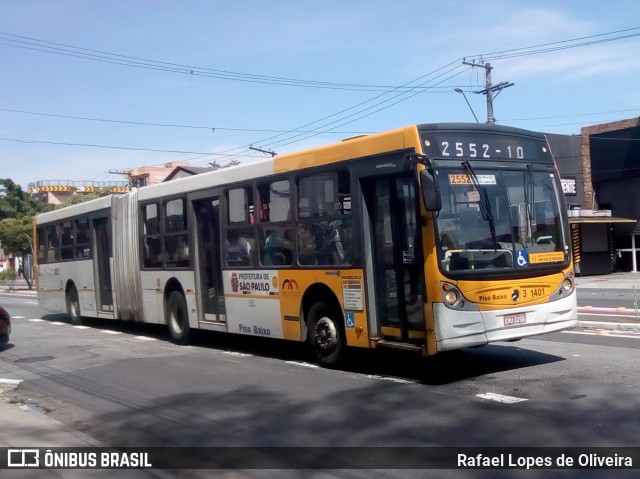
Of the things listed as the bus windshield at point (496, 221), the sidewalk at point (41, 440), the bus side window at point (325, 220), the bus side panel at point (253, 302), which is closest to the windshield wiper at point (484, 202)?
the bus windshield at point (496, 221)

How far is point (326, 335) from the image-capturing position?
10.8 meters

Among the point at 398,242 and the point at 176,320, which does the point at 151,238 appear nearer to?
the point at 176,320

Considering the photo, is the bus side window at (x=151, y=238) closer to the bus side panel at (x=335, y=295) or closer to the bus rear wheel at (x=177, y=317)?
the bus rear wheel at (x=177, y=317)

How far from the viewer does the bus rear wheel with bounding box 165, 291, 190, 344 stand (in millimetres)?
14654

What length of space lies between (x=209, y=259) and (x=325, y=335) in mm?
3885

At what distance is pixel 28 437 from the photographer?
775 centimetres

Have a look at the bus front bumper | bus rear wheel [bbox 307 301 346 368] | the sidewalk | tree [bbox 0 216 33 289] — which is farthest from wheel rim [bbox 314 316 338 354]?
tree [bbox 0 216 33 289]

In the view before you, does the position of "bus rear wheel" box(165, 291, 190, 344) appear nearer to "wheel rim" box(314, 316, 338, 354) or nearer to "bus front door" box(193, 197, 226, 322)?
"bus front door" box(193, 197, 226, 322)

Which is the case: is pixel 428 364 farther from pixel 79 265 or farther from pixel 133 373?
pixel 79 265

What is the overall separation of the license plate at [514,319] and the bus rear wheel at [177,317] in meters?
7.22

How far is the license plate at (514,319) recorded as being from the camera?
9.26 metres

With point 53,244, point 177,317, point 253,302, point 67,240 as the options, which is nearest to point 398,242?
point 253,302

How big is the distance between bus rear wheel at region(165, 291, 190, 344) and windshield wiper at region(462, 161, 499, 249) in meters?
7.23

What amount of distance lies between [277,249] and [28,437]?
198 inches
